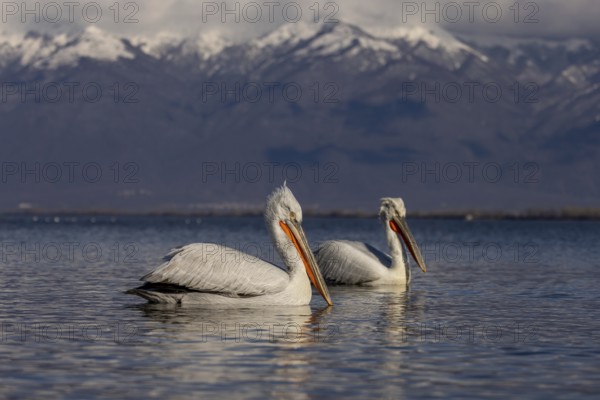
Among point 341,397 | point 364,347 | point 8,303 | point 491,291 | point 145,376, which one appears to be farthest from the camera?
point 491,291

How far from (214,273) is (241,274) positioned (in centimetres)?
35

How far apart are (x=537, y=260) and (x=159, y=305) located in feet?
64.9

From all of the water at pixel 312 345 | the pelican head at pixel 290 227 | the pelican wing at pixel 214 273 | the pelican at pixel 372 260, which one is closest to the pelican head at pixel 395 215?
the pelican at pixel 372 260

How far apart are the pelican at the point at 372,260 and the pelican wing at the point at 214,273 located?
5411mm

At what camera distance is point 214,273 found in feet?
55.2

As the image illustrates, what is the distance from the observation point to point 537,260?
35.5m

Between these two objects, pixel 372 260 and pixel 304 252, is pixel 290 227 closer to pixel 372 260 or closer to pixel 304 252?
pixel 304 252

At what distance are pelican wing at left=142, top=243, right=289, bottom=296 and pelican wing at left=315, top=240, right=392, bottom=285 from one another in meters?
5.38

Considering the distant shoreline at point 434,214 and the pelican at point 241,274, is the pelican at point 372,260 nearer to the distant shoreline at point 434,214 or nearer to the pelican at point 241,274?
the pelican at point 241,274

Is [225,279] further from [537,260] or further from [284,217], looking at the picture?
[537,260]

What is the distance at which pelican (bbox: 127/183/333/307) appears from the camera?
16.8 m

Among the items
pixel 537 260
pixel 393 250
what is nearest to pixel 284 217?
pixel 393 250

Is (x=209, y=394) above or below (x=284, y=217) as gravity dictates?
below

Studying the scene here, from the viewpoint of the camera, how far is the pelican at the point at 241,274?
55.2 feet
